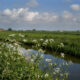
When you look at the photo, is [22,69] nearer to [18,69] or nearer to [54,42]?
[18,69]

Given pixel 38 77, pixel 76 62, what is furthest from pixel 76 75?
pixel 38 77

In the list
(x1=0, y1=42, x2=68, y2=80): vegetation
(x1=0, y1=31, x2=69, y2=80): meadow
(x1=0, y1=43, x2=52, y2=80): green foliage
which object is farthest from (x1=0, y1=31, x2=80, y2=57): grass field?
(x1=0, y1=43, x2=52, y2=80): green foliage

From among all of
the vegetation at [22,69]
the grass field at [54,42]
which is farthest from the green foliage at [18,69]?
the grass field at [54,42]

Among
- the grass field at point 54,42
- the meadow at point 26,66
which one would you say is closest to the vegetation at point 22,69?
the meadow at point 26,66

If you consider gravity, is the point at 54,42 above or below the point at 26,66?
above

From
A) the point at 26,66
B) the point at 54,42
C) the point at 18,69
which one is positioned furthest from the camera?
the point at 54,42

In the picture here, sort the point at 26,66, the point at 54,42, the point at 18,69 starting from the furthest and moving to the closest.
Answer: the point at 54,42
the point at 26,66
the point at 18,69

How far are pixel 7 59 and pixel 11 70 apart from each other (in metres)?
0.48

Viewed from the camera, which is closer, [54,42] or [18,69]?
[18,69]

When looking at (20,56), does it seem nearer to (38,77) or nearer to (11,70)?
(11,70)

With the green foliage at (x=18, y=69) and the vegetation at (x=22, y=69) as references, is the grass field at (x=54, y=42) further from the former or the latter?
the green foliage at (x=18, y=69)

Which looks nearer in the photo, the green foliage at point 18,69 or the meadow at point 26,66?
the meadow at point 26,66

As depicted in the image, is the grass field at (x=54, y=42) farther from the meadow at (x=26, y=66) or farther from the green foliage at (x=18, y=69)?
the green foliage at (x=18, y=69)

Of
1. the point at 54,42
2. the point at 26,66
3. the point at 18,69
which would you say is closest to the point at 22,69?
the point at 18,69
